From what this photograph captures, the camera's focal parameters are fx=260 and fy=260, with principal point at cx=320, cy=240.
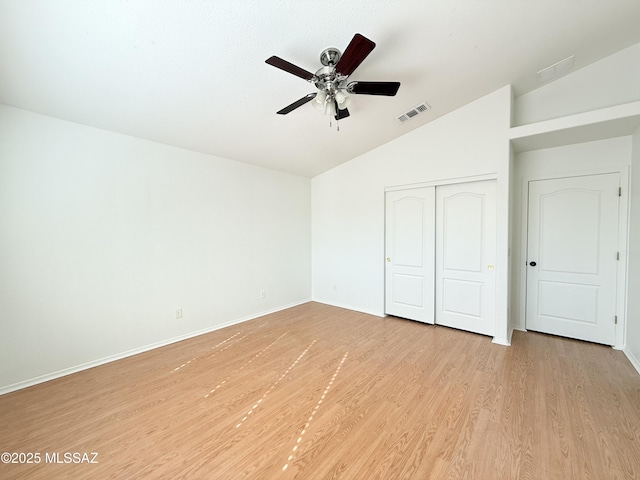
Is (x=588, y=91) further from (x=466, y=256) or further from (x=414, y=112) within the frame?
(x=466, y=256)

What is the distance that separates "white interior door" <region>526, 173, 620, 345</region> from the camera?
3.08 meters

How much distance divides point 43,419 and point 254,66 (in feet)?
10.5

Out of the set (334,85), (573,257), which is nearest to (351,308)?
(573,257)

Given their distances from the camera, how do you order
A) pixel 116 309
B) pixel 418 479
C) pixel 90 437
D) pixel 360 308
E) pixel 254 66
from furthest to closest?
pixel 360 308 → pixel 116 309 → pixel 254 66 → pixel 90 437 → pixel 418 479

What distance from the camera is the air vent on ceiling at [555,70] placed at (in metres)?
2.74

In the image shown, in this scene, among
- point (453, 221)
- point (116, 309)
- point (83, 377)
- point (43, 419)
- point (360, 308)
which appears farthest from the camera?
point (360, 308)

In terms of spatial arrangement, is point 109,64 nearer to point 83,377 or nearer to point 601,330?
point 83,377

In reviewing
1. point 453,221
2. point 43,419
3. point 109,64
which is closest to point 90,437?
point 43,419

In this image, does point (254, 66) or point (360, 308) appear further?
point (360, 308)

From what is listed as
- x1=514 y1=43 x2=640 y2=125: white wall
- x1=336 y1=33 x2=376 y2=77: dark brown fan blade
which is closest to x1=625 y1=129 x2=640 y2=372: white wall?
x1=514 y1=43 x2=640 y2=125: white wall

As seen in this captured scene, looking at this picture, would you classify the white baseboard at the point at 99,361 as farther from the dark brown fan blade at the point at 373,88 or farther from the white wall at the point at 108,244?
the dark brown fan blade at the point at 373,88

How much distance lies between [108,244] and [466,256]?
4.31m

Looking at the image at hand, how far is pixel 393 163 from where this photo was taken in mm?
4062

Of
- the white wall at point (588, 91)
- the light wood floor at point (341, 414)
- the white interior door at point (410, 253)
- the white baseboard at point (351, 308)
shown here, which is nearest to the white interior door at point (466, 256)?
the white interior door at point (410, 253)
